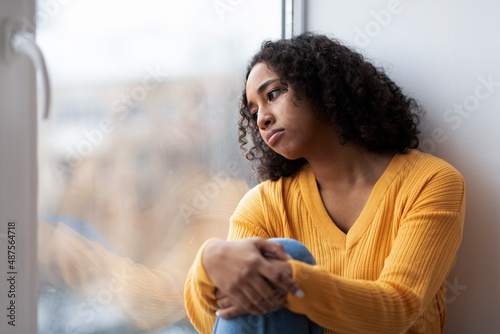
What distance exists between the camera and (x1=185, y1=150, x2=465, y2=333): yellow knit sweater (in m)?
0.88

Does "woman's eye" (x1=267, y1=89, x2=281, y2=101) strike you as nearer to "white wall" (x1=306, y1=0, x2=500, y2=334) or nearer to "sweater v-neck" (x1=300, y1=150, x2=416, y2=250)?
"sweater v-neck" (x1=300, y1=150, x2=416, y2=250)

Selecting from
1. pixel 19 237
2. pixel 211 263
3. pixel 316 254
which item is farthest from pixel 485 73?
pixel 19 237

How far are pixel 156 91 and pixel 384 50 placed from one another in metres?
0.65

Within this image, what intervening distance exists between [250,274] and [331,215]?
1.18 feet

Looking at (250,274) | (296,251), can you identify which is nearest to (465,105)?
(296,251)

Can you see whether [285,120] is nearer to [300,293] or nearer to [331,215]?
[331,215]

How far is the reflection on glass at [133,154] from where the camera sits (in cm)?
104

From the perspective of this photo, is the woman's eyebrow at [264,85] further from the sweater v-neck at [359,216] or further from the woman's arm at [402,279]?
the woman's arm at [402,279]

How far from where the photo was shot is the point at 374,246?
41.0 inches

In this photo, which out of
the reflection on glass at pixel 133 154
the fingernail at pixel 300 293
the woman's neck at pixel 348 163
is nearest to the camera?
the fingernail at pixel 300 293

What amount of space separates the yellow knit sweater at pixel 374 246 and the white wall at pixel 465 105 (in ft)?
0.36

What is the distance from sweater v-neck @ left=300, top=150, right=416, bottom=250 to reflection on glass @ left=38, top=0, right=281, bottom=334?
1.09ft

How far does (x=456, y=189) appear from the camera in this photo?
3.36 ft

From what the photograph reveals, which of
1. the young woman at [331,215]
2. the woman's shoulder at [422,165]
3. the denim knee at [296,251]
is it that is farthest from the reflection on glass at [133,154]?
the woman's shoulder at [422,165]
